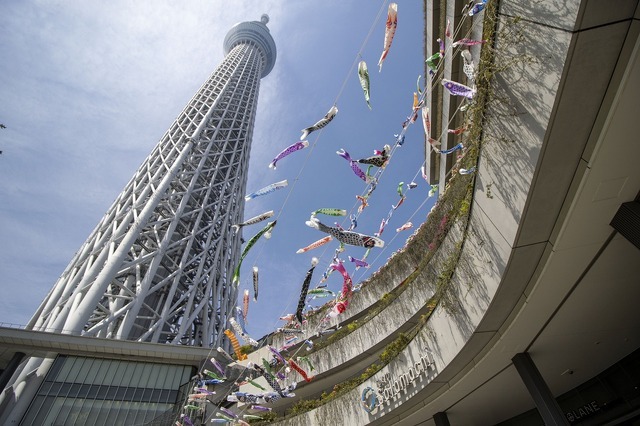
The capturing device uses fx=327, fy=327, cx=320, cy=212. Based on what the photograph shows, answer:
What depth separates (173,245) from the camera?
124ft

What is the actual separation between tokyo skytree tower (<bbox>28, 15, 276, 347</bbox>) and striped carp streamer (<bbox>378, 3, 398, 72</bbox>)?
18928mm

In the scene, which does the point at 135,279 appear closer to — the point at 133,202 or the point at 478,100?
the point at 133,202

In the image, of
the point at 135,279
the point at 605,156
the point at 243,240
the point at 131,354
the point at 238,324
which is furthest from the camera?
the point at 243,240

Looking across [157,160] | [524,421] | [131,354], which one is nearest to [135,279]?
[131,354]

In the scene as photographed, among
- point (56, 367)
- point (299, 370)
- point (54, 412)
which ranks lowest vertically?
point (299, 370)

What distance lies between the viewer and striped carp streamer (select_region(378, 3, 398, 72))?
746 cm

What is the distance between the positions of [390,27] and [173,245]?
36.4 m

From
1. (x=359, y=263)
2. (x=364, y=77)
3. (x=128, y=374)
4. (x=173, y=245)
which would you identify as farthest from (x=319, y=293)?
(x=173, y=245)

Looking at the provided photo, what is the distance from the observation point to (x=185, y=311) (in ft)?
116

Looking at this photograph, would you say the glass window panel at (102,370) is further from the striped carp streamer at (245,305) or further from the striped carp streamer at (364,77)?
the striped carp streamer at (364,77)

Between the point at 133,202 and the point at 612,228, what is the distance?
135 feet

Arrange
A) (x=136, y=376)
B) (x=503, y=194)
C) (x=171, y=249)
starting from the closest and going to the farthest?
1. (x=503, y=194)
2. (x=136, y=376)
3. (x=171, y=249)

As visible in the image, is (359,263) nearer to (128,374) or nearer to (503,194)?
(503,194)

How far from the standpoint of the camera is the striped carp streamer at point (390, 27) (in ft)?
24.5
